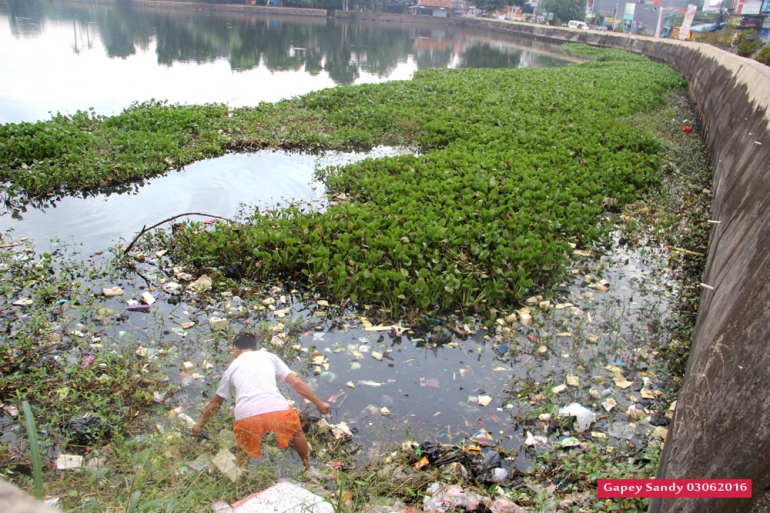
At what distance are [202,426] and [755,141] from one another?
708 centimetres

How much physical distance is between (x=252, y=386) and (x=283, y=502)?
0.78m

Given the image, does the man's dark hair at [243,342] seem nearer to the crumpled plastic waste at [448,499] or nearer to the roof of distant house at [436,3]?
the crumpled plastic waste at [448,499]

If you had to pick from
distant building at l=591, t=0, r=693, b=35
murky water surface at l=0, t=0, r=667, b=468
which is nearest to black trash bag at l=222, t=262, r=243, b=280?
murky water surface at l=0, t=0, r=667, b=468

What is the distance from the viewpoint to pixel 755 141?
6.86m

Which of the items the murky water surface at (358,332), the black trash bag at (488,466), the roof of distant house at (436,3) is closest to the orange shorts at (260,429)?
the murky water surface at (358,332)

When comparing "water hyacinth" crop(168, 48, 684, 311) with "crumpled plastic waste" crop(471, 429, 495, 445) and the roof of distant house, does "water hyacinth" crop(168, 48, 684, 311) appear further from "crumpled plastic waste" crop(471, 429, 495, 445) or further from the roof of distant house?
the roof of distant house

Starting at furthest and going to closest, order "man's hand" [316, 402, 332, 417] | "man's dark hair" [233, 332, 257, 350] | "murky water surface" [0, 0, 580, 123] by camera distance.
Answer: "murky water surface" [0, 0, 580, 123]
"man's hand" [316, 402, 332, 417]
"man's dark hair" [233, 332, 257, 350]

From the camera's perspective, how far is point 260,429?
342cm

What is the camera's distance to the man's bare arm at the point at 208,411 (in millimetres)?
3547

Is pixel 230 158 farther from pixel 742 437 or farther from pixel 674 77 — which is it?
pixel 674 77

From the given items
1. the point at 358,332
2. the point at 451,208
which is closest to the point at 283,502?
the point at 358,332

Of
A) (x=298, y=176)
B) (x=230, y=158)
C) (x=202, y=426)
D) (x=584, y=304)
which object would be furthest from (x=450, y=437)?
(x=230, y=158)

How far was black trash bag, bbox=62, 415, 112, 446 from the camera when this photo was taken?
360 centimetres

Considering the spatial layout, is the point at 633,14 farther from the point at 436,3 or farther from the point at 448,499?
the point at 448,499
